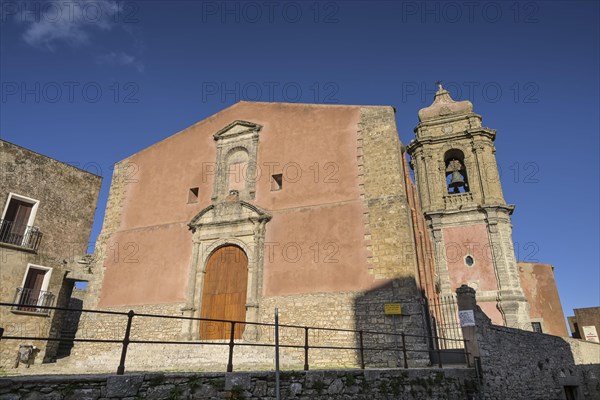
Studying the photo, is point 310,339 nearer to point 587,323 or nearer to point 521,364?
point 521,364

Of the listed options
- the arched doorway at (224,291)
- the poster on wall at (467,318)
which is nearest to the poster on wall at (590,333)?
the poster on wall at (467,318)

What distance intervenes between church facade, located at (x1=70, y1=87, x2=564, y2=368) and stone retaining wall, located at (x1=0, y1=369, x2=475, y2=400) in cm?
191

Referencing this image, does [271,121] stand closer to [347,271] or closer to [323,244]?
[323,244]

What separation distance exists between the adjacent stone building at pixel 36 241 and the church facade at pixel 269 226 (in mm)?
2420

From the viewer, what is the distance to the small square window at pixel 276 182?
1231 centimetres

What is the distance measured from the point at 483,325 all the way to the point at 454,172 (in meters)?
16.9

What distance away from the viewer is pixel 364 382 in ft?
21.2

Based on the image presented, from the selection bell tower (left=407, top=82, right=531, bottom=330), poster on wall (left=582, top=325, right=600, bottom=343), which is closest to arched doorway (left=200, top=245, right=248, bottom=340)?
bell tower (left=407, top=82, right=531, bottom=330)

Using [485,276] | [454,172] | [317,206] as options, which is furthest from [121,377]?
[454,172]

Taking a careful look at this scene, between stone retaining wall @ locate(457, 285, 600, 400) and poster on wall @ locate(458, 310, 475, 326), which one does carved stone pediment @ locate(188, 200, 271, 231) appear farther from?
stone retaining wall @ locate(457, 285, 600, 400)

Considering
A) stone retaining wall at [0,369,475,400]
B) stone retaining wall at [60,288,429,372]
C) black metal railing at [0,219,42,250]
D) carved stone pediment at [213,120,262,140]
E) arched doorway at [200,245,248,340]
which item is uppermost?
carved stone pediment at [213,120,262,140]

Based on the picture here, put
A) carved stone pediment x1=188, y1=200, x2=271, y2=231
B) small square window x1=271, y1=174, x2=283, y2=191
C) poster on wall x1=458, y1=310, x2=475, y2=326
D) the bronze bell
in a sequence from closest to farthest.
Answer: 1. poster on wall x1=458, y1=310, x2=475, y2=326
2. carved stone pediment x1=188, y1=200, x2=271, y2=231
3. small square window x1=271, y1=174, x2=283, y2=191
4. the bronze bell

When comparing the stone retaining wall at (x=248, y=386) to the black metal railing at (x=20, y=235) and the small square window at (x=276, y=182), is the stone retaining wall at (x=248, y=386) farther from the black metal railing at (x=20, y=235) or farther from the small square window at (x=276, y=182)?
the black metal railing at (x=20, y=235)

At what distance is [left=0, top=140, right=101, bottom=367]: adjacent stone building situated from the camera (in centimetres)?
1347
